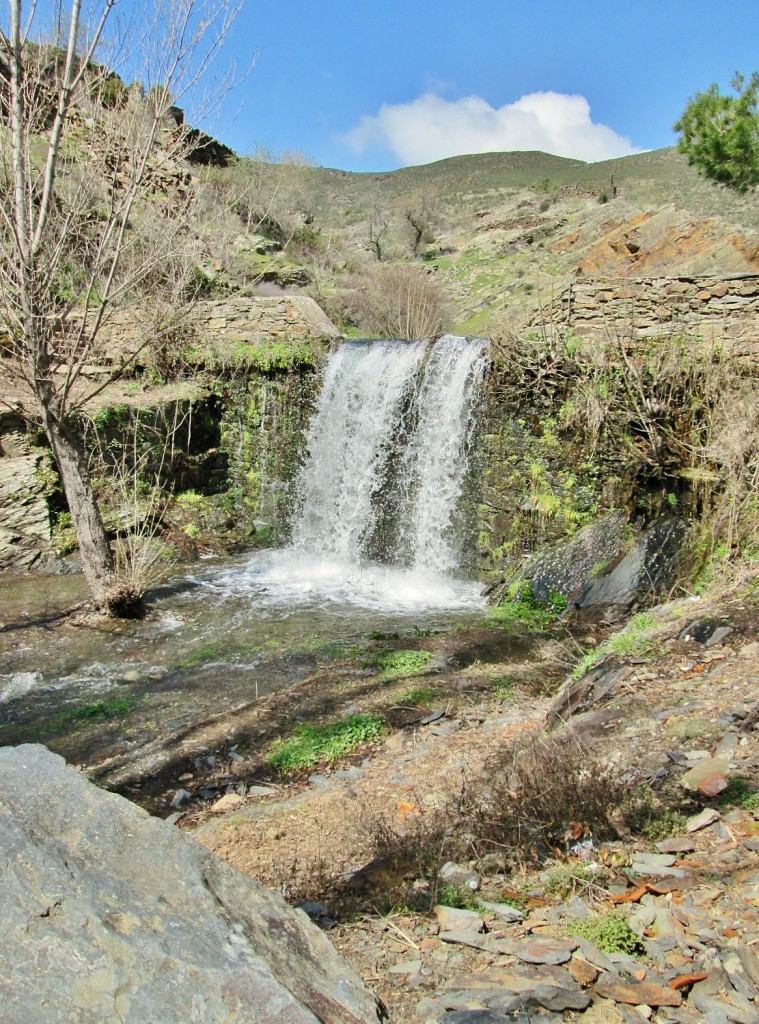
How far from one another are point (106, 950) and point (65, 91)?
655 centimetres

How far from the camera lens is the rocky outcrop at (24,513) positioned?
28.3 feet

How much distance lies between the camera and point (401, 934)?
6.78ft

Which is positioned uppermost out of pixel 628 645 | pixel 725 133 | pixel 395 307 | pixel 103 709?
pixel 725 133

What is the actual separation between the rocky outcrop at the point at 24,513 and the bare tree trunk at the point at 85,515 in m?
2.09

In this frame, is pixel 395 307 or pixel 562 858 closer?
pixel 562 858

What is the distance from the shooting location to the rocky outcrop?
340 inches

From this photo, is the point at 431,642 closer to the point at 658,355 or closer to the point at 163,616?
the point at 163,616

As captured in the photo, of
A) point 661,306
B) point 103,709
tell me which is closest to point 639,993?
point 103,709

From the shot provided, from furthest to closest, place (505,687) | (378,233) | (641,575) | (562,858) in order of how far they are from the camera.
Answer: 1. (378,233)
2. (641,575)
3. (505,687)
4. (562,858)

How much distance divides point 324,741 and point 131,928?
3009mm

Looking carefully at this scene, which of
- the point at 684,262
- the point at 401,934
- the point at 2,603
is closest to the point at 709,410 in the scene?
the point at 401,934

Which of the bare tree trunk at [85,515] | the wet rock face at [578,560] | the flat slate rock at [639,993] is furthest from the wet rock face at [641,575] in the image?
the flat slate rock at [639,993]

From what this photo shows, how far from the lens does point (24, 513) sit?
8.72 meters

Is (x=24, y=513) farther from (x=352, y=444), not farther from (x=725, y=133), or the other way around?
(x=725, y=133)
